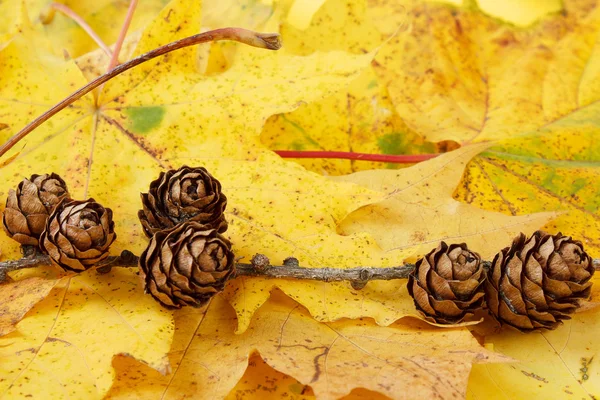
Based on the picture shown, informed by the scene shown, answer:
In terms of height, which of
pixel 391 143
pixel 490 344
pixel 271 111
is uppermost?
pixel 271 111

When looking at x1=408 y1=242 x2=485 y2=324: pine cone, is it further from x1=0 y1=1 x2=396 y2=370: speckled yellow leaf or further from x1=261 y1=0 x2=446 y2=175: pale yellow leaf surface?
x1=261 y1=0 x2=446 y2=175: pale yellow leaf surface

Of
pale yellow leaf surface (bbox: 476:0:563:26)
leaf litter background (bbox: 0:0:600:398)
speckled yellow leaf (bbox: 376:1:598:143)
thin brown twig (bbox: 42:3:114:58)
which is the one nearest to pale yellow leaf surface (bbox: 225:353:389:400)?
leaf litter background (bbox: 0:0:600:398)

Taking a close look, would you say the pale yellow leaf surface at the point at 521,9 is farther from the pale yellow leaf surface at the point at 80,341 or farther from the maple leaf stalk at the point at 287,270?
the pale yellow leaf surface at the point at 80,341

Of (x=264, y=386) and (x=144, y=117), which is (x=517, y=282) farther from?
(x=144, y=117)

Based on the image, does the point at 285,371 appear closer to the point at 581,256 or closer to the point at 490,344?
the point at 490,344

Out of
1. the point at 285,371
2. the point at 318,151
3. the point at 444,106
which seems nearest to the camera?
the point at 285,371

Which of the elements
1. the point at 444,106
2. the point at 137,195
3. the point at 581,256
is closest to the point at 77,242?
the point at 137,195
